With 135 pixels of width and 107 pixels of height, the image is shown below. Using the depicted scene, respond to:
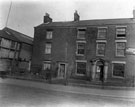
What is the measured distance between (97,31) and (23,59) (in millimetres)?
11867

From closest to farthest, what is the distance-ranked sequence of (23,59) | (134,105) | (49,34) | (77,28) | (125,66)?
(134,105)
(125,66)
(77,28)
(49,34)
(23,59)

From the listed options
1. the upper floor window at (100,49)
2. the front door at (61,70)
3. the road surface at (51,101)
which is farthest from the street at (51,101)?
the front door at (61,70)

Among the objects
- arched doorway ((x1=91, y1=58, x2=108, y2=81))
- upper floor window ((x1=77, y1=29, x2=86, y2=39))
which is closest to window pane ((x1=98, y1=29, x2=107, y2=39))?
upper floor window ((x1=77, y1=29, x2=86, y2=39))

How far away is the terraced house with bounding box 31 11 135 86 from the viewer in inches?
580

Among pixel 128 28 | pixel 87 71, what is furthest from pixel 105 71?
pixel 128 28

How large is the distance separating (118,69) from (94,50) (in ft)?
10.9

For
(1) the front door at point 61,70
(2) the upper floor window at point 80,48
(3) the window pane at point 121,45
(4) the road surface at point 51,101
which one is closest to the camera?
(4) the road surface at point 51,101

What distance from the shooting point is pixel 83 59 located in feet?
52.6

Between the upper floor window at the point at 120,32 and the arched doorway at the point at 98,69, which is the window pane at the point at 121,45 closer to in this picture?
the upper floor window at the point at 120,32

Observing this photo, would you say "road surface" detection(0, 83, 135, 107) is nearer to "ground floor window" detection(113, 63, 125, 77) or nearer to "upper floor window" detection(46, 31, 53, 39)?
"ground floor window" detection(113, 63, 125, 77)

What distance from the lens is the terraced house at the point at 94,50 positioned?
14.7 meters

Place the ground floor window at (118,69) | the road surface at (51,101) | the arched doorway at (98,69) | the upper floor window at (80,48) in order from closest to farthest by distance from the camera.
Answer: the road surface at (51,101) < the ground floor window at (118,69) < the arched doorway at (98,69) < the upper floor window at (80,48)

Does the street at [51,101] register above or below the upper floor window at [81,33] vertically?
below

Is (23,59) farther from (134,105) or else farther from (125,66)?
(134,105)
